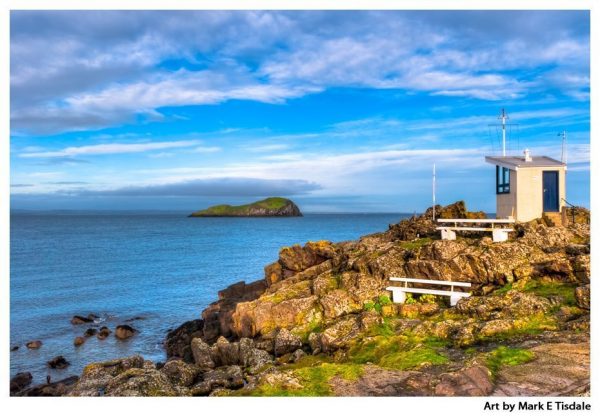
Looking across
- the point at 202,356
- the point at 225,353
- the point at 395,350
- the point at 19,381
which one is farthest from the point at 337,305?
the point at 19,381

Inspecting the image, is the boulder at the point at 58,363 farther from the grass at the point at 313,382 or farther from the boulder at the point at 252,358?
the grass at the point at 313,382

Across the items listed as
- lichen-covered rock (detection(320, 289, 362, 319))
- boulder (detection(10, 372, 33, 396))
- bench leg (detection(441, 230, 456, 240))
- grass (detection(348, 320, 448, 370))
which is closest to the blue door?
bench leg (detection(441, 230, 456, 240))

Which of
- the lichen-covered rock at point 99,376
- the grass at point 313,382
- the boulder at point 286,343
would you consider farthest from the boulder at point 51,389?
the grass at point 313,382

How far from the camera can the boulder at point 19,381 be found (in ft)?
82.8

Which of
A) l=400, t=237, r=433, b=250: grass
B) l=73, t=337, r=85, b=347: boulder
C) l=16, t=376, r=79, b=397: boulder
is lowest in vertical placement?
l=73, t=337, r=85, b=347: boulder

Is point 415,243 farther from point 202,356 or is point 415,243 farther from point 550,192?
point 202,356

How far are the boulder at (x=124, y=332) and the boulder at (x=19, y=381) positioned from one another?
8.08 meters

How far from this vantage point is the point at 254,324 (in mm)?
23312

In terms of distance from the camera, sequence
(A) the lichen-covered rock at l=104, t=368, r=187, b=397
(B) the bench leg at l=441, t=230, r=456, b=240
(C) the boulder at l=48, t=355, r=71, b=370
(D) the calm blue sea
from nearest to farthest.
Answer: (A) the lichen-covered rock at l=104, t=368, r=187, b=397 → (B) the bench leg at l=441, t=230, r=456, b=240 → (C) the boulder at l=48, t=355, r=71, b=370 → (D) the calm blue sea

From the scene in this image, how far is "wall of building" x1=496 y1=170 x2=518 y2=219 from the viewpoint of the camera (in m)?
27.0

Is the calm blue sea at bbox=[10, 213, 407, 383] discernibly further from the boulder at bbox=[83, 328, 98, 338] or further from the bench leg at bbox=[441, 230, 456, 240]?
the bench leg at bbox=[441, 230, 456, 240]

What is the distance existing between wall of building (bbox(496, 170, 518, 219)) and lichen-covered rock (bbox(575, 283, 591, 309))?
10.4 metres
